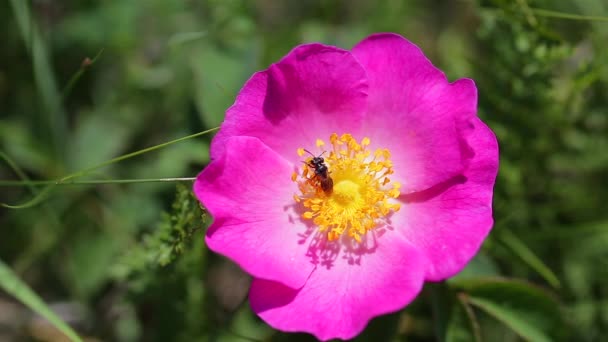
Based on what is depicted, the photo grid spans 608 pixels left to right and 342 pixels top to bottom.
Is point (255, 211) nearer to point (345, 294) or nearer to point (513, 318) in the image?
point (345, 294)

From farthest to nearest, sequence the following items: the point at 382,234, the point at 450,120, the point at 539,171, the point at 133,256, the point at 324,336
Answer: the point at 539,171, the point at 133,256, the point at 382,234, the point at 450,120, the point at 324,336

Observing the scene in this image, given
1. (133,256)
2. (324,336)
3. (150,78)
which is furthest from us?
(150,78)

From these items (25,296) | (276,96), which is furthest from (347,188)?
(25,296)

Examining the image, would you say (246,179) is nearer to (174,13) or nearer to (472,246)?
(472,246)

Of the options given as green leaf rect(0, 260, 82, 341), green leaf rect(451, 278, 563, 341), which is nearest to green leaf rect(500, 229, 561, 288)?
green leaf rect(451, 278, 563, 341)

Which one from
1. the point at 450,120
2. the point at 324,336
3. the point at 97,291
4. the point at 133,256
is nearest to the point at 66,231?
the point at 97,291

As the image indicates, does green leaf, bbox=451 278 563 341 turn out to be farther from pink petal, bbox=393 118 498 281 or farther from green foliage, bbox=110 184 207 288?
green foliage, bbox=110 184 207 288
